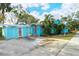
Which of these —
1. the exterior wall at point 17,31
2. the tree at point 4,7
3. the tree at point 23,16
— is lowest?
→ the exterior wall at point 17,31

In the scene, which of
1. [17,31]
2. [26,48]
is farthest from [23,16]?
[26,48]

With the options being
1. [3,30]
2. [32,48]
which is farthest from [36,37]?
[3,30]

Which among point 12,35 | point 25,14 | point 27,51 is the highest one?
point 25,14

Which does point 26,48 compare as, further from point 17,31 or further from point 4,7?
point 4,7

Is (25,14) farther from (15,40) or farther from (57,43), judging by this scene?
(57,43)

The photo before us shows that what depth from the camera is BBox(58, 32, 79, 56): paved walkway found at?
9.11 ft

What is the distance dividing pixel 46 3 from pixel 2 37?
25.3 inches

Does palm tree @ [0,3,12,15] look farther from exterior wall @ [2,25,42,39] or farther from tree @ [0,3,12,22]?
exterior wall @ [2,25,42,39]

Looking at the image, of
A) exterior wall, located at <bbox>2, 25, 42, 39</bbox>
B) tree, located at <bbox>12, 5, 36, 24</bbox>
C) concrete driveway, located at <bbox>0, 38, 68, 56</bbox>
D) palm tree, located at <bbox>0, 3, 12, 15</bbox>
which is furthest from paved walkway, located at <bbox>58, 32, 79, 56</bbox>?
palm tree, located at <bbox>0, 3, 12, 15</bbox>

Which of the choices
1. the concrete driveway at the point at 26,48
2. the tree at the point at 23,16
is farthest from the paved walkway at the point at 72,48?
the tree at the point at 23,16

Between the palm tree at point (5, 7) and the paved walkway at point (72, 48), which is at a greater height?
the palm tree at point (5, 7)

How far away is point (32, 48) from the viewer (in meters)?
2.87

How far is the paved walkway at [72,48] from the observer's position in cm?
278

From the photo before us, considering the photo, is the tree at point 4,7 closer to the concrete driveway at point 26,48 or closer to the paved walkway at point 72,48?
the concrete driveway at point 26,48
